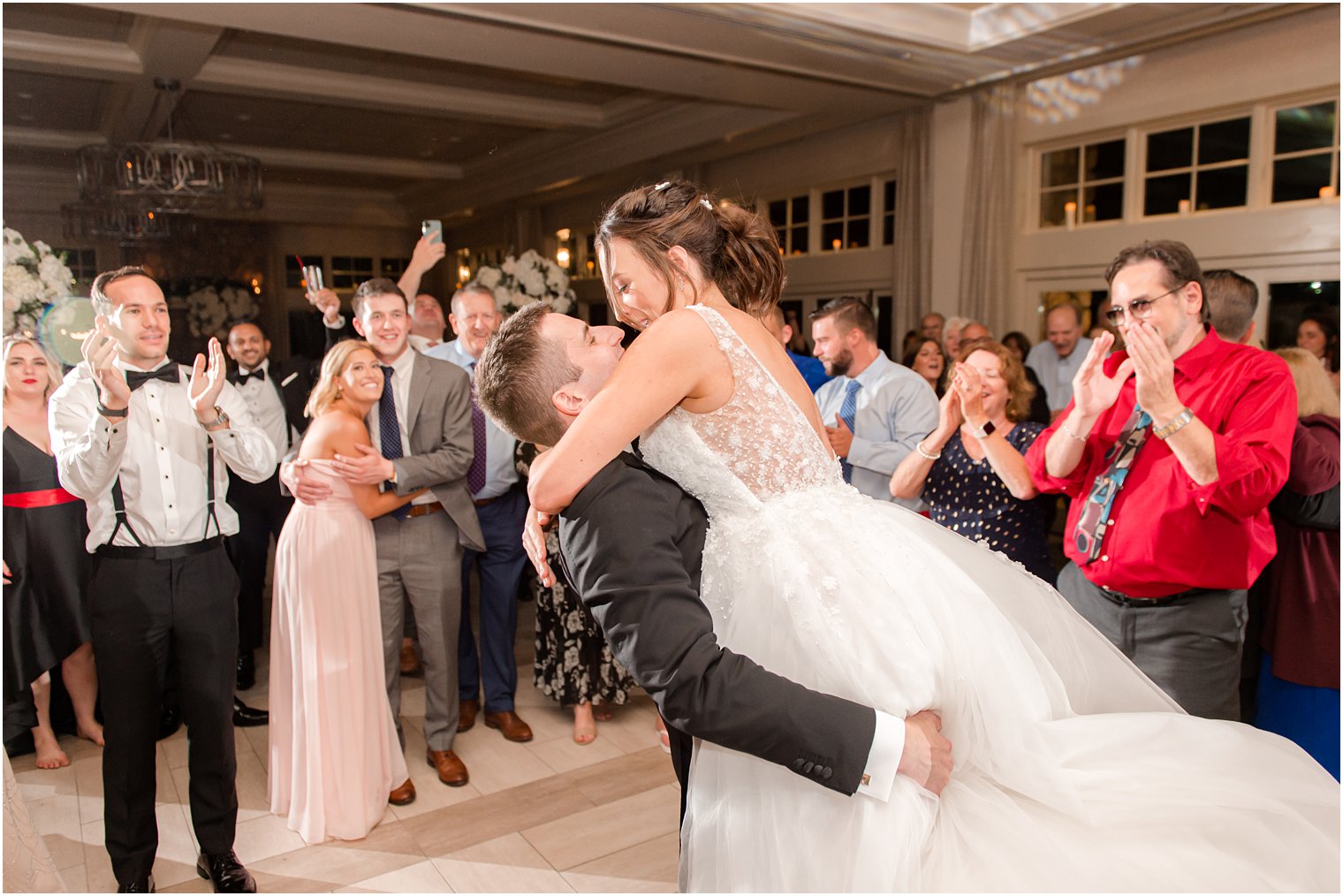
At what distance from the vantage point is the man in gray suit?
3111 millimetres

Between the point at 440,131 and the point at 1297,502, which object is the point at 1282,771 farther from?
the point at 440,131

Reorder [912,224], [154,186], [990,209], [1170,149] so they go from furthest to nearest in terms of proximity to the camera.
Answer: [912,224], [990,209], [1170,149], [154,186]

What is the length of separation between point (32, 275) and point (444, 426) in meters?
1.31

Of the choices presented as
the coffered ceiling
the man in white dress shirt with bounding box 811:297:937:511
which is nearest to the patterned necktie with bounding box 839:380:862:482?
the man in white dress shirt with bounding box 811:297:937:511

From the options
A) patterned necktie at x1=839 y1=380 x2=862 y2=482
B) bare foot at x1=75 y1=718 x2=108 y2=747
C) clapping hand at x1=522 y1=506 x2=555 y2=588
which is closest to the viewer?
clapping hand at x1=522 y1=506 x2=555 y2=588

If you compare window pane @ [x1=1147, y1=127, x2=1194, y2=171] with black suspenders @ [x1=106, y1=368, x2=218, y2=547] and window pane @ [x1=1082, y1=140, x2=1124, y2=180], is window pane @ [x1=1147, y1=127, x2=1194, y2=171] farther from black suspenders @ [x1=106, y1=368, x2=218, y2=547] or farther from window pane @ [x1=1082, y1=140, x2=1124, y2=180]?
black suspenders @ [x1=106, y1=368, x2=218, y2=547]

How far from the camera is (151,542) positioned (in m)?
2.35

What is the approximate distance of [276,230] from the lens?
291cm

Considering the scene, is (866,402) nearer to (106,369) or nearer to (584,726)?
(584,726)

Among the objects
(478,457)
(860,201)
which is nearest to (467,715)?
(478,457)

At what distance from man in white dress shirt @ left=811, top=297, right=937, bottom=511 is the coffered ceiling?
1.45 meters

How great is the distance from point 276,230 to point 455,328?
3.14ft

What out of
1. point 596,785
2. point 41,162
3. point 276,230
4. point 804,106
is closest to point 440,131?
point 276,230

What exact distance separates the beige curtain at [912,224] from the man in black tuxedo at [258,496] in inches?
219
